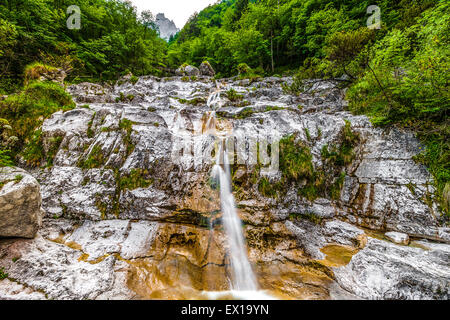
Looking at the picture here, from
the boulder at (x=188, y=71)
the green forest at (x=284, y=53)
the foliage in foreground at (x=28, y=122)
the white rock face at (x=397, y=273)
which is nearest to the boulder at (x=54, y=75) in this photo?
the green forest at (x=284, y=53)

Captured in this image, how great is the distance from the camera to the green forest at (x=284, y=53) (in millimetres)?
4871

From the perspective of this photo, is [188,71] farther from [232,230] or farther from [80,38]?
[232,230]

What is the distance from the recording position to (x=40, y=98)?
262 inches

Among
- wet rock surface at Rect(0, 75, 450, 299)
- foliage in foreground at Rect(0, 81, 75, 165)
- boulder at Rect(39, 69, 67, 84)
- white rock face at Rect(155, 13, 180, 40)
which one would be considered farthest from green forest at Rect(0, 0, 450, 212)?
white rock face at Rect(155, 13, 180, 40)

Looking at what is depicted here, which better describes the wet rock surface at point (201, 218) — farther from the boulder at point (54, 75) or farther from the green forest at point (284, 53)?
the boulder at point (54, 75)

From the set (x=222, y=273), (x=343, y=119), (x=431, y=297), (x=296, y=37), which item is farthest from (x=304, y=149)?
(x=296, y=37)

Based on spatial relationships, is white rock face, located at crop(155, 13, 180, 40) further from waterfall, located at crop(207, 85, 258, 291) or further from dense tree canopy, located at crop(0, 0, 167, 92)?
waterfall, located at crop(207, 85, 258, 291)

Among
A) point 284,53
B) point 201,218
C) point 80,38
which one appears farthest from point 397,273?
point 80,38

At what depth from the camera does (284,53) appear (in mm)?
17828

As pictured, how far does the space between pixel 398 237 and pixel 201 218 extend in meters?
5.65

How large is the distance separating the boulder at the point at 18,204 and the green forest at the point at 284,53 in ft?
2.01

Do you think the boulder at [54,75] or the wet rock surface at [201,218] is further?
the boulder at [54,75]

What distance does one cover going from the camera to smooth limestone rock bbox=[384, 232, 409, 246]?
419 centimetres
